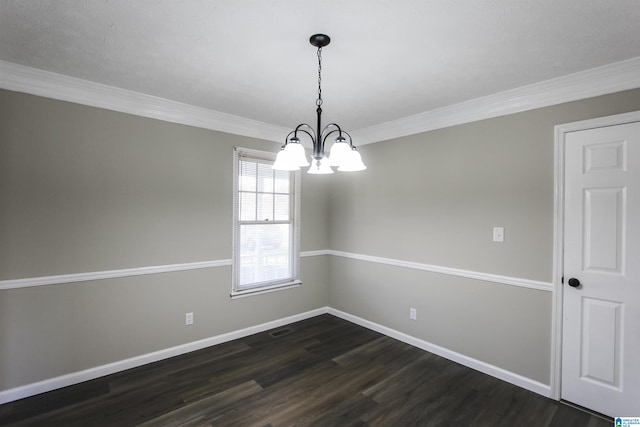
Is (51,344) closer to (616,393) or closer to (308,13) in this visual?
(308,13)

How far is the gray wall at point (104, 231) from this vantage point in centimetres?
234

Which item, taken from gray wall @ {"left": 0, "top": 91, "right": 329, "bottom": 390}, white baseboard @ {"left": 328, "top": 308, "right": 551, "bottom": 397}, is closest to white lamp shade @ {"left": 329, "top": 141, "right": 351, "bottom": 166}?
gray wall @ {"left": 0, "top": 91, "right": 329, "bottom": 390}

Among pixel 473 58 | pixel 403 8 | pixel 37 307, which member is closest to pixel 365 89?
pixel 473 58

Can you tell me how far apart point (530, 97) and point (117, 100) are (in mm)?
3567

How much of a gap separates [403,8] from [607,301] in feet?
8.22

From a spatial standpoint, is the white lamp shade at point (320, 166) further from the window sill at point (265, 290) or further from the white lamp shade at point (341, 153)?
the window sill at point (265, 290)

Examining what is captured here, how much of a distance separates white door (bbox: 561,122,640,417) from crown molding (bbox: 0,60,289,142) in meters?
3.08

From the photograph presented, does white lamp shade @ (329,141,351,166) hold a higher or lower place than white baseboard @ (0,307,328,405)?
higher

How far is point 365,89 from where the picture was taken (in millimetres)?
2650

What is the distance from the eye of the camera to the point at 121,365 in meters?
2.76

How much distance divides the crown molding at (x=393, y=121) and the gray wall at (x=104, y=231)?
9cm

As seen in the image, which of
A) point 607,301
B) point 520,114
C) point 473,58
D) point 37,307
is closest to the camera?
point 473,58

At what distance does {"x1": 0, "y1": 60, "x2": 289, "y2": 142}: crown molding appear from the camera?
2.31 metres

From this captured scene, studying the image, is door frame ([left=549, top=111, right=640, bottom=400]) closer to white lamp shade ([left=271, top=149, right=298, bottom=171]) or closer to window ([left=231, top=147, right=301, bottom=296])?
white lamp shade ([left=271, top=149, right=298, bottom=171])
